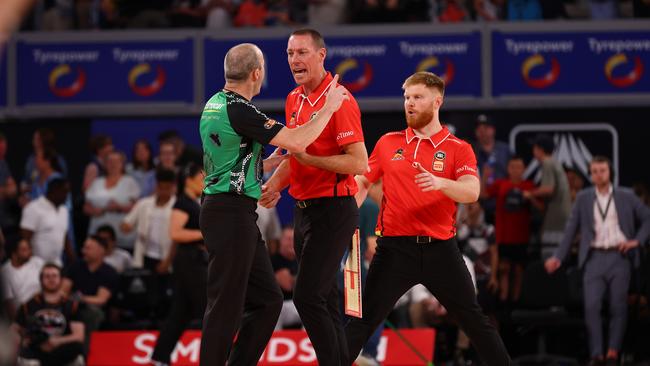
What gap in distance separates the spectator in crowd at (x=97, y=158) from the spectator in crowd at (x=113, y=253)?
1.35 m

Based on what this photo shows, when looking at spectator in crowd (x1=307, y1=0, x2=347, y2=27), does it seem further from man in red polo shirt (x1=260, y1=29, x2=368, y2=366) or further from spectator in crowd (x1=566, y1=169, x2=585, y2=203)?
man in red polo shirt (x1=260, y1=29, x2=368, y2=366)

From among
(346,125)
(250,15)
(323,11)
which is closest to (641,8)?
(323,11)

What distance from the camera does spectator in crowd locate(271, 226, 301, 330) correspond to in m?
11.7

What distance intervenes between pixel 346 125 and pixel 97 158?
7.94m

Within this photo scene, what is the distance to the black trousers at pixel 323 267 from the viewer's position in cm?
659

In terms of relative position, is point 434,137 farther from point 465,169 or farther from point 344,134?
point 344,134

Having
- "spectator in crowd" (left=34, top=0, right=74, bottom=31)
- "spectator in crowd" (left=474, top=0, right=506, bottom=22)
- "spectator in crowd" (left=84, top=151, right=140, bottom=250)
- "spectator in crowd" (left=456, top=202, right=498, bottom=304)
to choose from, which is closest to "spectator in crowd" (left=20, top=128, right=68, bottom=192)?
"spectator in crowd" (left=84, top=151, right=140, bottom=250)

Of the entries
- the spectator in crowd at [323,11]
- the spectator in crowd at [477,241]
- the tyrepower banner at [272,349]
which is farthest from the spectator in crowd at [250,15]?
the tyrepower banner at [272,349]

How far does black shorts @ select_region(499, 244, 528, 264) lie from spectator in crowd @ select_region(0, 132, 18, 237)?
18.6 feet

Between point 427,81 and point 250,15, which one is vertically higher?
point 250,15

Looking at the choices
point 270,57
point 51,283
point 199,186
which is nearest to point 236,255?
point 199,186

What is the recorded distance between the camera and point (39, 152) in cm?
1411

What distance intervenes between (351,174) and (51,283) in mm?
5465

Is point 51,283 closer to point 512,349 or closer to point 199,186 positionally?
point 199,186
